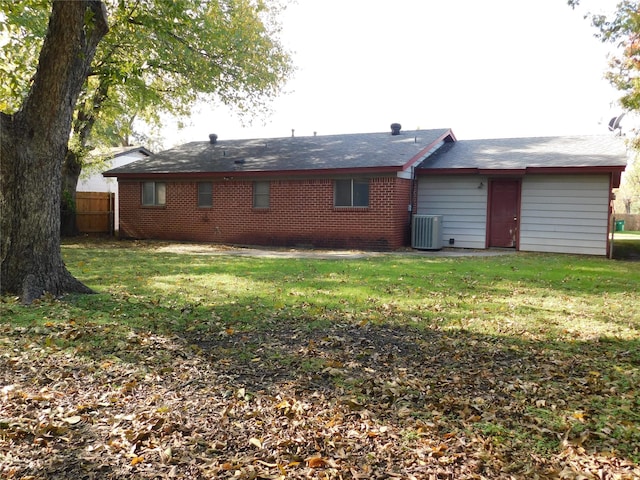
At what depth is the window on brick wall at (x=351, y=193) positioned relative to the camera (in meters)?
16.4

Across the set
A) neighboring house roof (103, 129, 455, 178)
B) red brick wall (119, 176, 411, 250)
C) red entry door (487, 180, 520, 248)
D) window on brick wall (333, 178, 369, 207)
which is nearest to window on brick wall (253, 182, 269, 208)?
red brick wall (119, 176, 411, 250)

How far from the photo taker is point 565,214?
1517 cm

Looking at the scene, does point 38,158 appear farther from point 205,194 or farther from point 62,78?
point 205,194

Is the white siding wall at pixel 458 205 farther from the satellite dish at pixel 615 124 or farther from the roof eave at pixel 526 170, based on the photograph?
the satellite dish at pixel 615 124

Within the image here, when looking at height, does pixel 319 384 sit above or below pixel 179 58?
below

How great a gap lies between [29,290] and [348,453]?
5.39 metres

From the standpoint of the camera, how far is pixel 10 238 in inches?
278

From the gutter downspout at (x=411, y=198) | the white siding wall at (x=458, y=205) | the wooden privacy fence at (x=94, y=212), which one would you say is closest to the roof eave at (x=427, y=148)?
the gutter downspout at (x=411, y=198)

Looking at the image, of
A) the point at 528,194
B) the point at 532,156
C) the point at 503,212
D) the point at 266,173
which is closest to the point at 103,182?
the point at 266,173

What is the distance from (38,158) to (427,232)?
11162 mm

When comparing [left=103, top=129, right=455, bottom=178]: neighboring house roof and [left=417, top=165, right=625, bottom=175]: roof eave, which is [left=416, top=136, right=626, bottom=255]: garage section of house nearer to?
[left=417, top=165, right=625, bottom=175]: roof eave

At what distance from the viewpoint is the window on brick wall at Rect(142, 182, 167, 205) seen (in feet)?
65.5

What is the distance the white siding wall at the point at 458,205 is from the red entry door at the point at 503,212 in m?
0.24

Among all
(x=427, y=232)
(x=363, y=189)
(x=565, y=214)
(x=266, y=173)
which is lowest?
(x=427, y=232)
